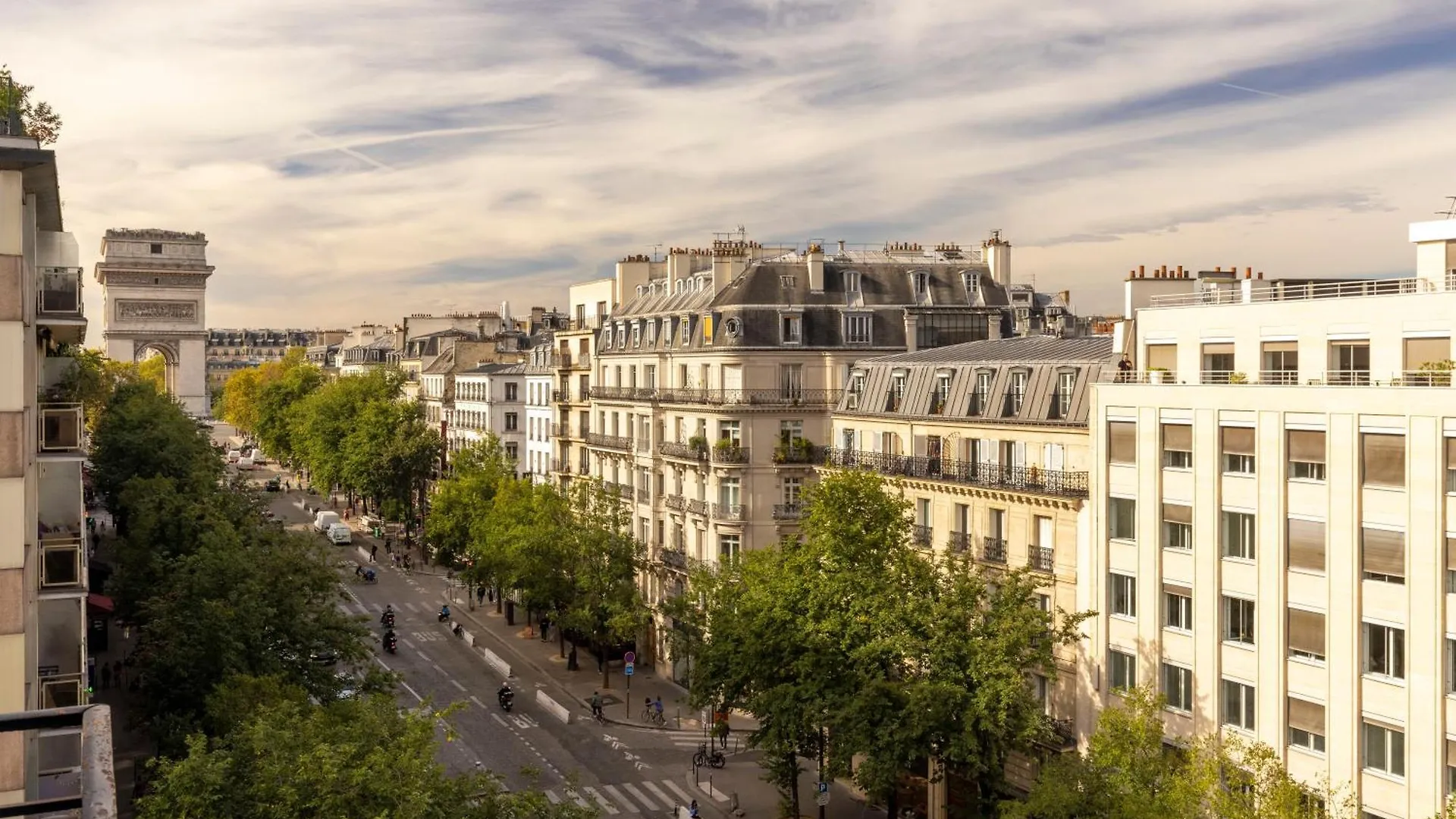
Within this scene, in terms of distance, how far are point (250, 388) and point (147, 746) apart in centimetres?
14355

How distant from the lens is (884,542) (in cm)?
4053

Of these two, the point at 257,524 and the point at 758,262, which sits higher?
the point at 758,262

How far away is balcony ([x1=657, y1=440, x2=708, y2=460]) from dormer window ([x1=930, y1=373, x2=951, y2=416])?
15.0 metres

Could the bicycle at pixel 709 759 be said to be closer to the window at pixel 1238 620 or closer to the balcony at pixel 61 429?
the window at pixel 1238 620

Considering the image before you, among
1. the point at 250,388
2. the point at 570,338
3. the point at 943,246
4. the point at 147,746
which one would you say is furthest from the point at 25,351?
the point at 250,388

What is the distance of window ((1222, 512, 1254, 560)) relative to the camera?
113ft

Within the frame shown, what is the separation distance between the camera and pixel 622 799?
4575 centimetres

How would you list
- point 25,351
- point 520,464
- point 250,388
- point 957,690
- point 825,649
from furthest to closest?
point 250,388
point 520,464
point 825,649
point 957,690
point 25,351

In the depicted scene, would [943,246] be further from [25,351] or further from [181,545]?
[25,351]

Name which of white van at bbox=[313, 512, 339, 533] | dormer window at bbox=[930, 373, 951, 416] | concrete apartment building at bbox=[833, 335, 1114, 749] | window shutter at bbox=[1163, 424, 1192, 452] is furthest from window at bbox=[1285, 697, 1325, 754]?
white van at bbox=[313, 512, 339, 533]

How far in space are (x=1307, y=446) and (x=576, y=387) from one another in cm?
5370

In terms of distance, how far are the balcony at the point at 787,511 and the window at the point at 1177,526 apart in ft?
72.8

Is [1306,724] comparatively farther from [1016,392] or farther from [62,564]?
[62,564]

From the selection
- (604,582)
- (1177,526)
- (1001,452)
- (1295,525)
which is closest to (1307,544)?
(1295,525)
